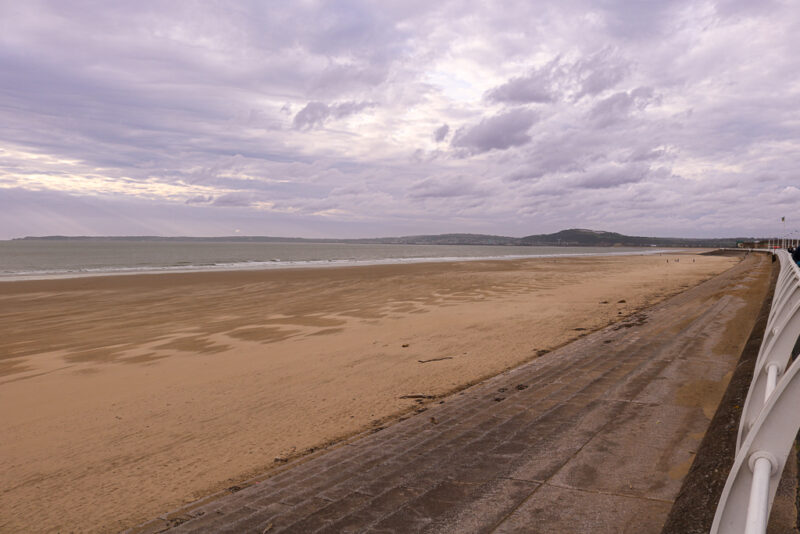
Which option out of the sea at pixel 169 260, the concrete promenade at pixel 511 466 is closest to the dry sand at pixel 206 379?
the concrete promenade at pixel 511 466

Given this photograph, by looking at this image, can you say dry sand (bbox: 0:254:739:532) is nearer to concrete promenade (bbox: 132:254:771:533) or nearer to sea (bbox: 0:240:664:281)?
concrete promenade (bbox: 132:254:771:533)

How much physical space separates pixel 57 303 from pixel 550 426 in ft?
70.1

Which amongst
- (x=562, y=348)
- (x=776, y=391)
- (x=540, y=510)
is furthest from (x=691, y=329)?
(x=776, y=391)

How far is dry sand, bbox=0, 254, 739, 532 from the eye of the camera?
15.3 feet

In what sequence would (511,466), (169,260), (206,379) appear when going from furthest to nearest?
1. (169,260)
2. (206,379)
3. (511,466)

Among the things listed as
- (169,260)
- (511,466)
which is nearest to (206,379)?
(511,466)

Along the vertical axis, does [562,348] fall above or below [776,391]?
below

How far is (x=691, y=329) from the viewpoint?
1005cm

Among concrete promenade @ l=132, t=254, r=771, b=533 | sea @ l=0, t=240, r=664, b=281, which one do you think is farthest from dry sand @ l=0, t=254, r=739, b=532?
sea @ l=0, t=240, r=664, b=281

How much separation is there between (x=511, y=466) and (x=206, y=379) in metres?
5.85

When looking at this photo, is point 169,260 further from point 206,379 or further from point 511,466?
point 511,466

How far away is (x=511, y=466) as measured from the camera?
13.7 ft

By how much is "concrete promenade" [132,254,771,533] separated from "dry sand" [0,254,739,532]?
0.75 metres

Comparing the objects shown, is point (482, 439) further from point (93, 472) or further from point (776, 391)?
point (93, 472)
